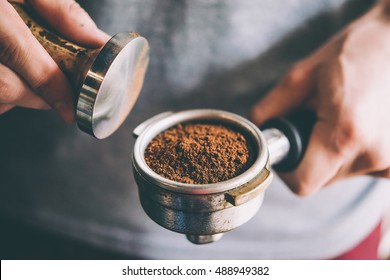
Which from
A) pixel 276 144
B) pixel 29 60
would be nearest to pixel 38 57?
pixel 29 60

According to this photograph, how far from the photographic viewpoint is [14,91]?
59cm

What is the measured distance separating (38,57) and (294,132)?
396 mm

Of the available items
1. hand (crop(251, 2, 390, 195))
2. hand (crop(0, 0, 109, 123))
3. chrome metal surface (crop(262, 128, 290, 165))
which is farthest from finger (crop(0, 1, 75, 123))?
hand (crop(251, 2, 390, 195))

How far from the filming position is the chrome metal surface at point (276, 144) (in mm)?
607

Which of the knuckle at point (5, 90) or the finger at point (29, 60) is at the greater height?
the finger at point (29, 60)

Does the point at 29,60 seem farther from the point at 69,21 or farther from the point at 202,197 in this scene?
the point at 202,197

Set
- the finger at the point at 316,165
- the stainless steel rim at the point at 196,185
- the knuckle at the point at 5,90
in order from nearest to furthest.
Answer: the stainless steel rim at the point at 196,185, the knuckle at the point at 5,90, the finger at the point at 316,165

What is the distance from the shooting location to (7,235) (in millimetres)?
1104

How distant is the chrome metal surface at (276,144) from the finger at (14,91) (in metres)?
0.35

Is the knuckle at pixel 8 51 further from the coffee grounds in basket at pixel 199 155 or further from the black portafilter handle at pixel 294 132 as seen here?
the black portafilter handle at pixel 294 132

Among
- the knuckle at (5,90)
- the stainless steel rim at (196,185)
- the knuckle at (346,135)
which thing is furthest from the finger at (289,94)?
the knuckle at (5,90)

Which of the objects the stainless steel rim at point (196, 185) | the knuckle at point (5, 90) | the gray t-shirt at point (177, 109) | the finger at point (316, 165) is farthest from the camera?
the gray t-shirt at point (177, 109)

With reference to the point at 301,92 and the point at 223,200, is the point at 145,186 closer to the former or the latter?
the point at 223,200

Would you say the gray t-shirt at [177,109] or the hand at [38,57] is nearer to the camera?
the hand at [38,57]
